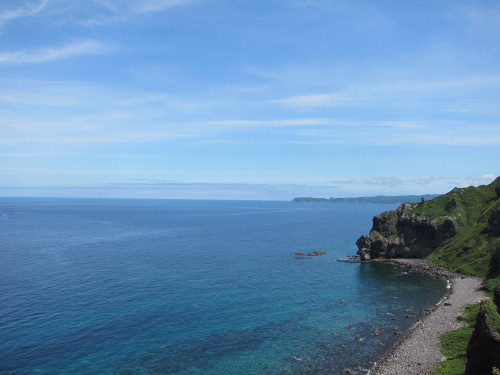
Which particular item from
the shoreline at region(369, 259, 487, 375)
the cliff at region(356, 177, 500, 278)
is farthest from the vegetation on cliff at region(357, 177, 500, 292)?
the shoreline at region(369, 259, 487, 375)

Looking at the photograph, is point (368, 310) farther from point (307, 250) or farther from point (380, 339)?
point (307, 250)

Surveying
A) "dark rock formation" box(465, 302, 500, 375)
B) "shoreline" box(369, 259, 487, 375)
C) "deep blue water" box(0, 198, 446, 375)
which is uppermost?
Answer: "dark rock formation" box(465, 302, 500, 375)

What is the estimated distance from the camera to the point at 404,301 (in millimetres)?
86312

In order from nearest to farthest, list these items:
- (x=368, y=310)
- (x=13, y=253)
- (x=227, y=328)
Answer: (x=227, y=328)
(x=368, y=310)
(x=13, y=253)

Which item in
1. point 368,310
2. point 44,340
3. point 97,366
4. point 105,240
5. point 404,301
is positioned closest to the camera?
point 97,366

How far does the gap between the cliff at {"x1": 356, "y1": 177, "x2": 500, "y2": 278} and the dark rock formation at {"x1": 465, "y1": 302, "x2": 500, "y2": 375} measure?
84664 mm

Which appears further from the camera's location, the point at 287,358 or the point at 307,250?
the point at 307,250

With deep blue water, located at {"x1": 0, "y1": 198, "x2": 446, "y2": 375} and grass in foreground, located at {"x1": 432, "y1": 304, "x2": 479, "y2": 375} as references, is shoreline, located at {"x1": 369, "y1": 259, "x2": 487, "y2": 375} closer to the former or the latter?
grass in foreground, located at {"x1": 432, "y1": 304, "x2": 479, "y2": 375}

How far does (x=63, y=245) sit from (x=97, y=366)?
397 ft

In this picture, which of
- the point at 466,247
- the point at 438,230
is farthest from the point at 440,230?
the point at 466,247

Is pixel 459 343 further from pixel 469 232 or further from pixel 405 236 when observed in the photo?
pixel 405 236

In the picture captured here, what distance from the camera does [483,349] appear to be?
41.3m

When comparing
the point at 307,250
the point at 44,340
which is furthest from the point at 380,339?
the point at 307,250

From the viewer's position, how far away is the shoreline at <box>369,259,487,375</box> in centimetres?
5250
